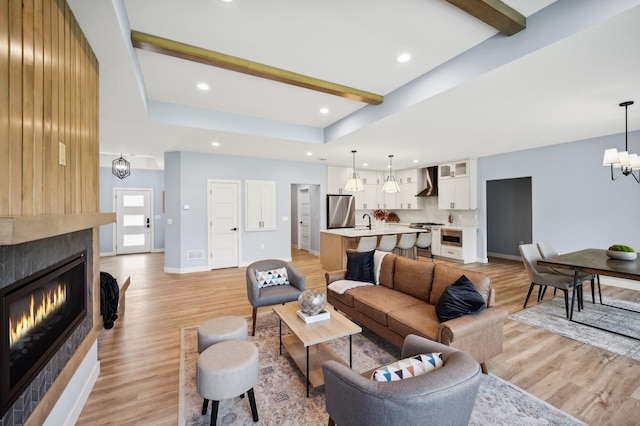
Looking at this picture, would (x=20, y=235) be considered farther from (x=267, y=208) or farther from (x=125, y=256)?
(x=125, y=256)

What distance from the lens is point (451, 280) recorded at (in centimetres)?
271

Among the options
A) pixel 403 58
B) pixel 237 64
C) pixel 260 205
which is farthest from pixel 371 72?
pixel 260 205

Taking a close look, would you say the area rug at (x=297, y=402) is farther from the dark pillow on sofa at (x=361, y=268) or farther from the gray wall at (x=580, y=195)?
the gray wall at (x=580, y=195)

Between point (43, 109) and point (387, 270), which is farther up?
point (43, 109)

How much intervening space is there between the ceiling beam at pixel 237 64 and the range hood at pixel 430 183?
5.03 meters

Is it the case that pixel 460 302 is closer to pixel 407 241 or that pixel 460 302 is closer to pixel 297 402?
pixel 297 402

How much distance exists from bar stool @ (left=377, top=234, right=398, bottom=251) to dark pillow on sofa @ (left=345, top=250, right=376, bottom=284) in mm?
2118

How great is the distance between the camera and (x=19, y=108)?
1.28m

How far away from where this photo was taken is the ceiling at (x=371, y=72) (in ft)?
7.18

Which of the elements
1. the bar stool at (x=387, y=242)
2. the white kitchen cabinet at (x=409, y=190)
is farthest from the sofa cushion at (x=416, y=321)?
the white kitchen cabinet at (x=409, y=190)

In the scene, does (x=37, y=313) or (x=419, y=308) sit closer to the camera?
(x=37, y=313)

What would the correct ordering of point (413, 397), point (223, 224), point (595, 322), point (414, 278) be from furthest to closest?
point (223, 224)
point (595, 322)
point (414, 278)
point (413, 397)

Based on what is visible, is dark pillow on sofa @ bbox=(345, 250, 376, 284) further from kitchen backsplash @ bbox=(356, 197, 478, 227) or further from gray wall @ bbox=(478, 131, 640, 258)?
kitchen backsplash @ bbox=(356, 197, 478, 227)

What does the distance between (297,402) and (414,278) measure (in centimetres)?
174
